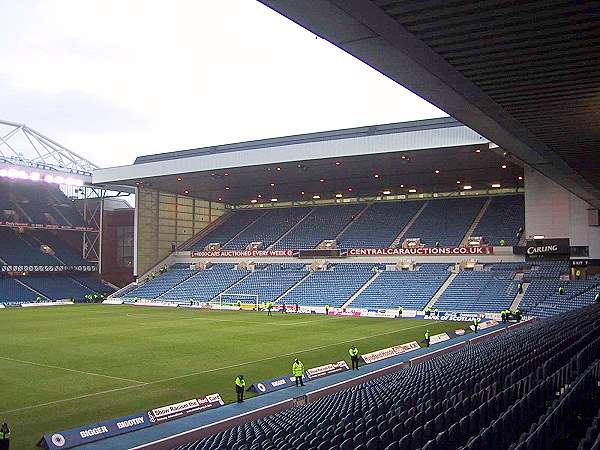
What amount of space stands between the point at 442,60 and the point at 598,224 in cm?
3155

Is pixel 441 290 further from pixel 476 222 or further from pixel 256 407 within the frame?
pixel 256 407

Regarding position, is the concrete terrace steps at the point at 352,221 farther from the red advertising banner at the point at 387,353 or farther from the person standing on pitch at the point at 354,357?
the person standing on pitch at the point at 354,357

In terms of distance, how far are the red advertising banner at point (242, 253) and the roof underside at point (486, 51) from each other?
5007 cm

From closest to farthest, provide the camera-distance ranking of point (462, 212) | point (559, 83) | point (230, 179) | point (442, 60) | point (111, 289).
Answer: point (442, 60) < point (559, 83) < point (230, 179) < point (462, 212) < point (111, 289)

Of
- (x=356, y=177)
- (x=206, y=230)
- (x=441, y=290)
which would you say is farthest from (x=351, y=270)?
(x=206, y=230)

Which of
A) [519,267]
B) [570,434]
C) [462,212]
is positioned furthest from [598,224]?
[570,434]

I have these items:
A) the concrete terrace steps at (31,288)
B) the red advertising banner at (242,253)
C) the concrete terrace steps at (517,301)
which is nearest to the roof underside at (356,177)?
the red advertising banner at (242,253)

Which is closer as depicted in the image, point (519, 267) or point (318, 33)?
point (318, 33)

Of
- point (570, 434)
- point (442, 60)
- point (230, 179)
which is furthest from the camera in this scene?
point (230, 179)

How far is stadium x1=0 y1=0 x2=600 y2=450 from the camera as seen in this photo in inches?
358

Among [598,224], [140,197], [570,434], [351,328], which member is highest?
[140,197]

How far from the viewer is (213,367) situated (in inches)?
957

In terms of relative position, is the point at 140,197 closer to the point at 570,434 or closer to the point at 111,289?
the point at 111,289

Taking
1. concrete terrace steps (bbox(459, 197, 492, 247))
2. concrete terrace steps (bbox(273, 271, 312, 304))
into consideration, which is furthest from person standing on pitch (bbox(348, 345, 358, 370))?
concrete terrace steps (bbox(459, 197, 492, 247))
